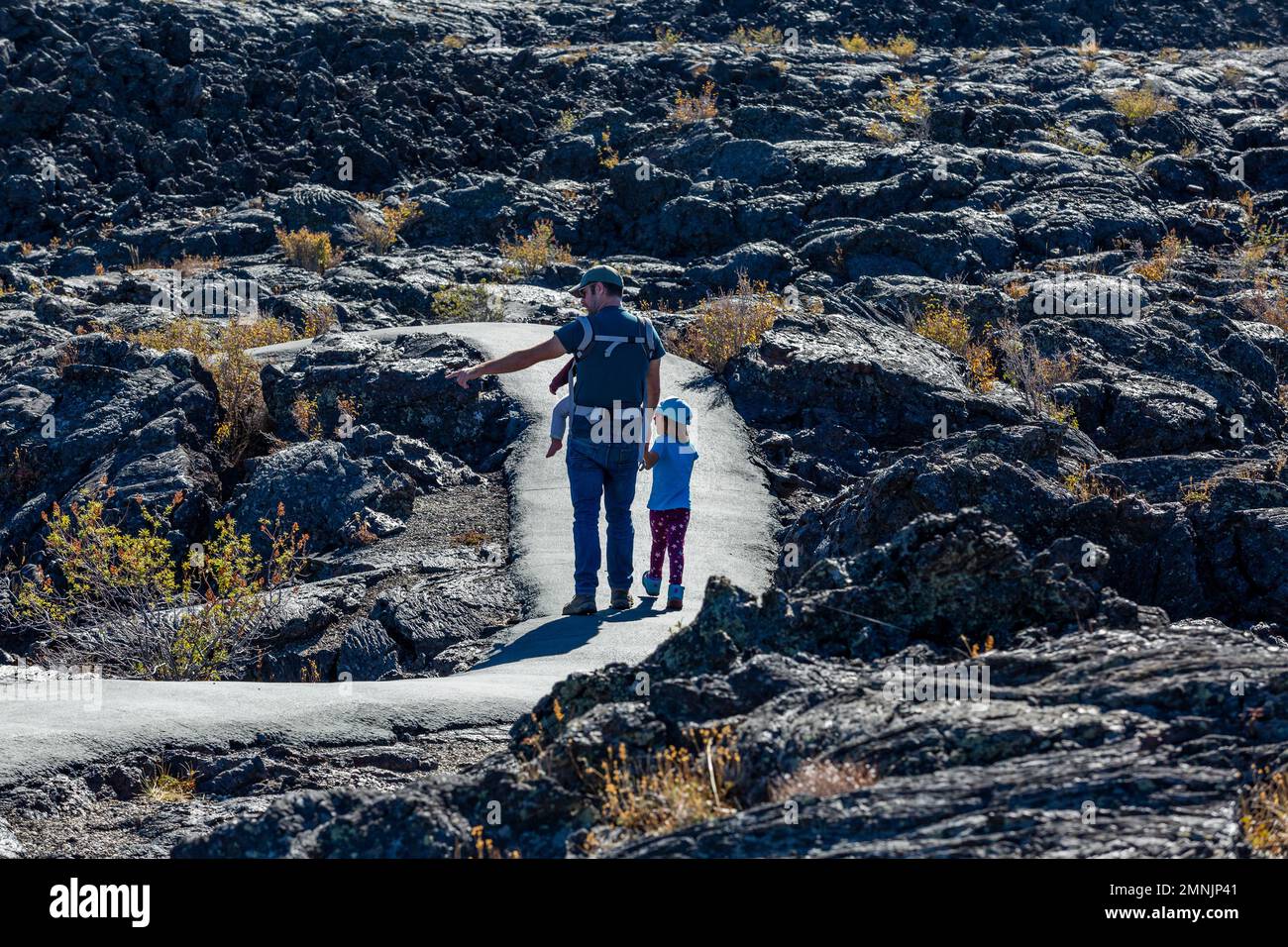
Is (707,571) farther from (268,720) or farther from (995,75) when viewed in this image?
(995,75)

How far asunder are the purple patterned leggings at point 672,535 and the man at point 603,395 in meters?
0.42

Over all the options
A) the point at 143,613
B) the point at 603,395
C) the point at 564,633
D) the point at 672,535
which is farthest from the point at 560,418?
the point at 143,613

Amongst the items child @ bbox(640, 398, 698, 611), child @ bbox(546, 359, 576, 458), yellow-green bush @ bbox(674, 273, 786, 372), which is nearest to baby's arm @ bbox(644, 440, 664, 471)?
child @ bbox(640, 398, 698, 611)

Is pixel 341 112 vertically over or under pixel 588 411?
over

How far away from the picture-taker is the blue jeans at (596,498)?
872 centimetres

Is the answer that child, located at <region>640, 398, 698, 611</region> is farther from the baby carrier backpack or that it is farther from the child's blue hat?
the baby carrier backpack

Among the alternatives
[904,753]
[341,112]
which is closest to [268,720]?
[904,753]

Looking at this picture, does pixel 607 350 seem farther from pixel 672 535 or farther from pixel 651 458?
pixel 672 535

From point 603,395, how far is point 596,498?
72cm

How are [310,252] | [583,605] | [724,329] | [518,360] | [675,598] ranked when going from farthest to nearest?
[310,252]
[724,329]
[675,598]
[583,605]
[518,360]

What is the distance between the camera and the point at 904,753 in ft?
15.2

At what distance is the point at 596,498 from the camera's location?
29.0 feet

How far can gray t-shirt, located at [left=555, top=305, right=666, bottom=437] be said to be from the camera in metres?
8.60
